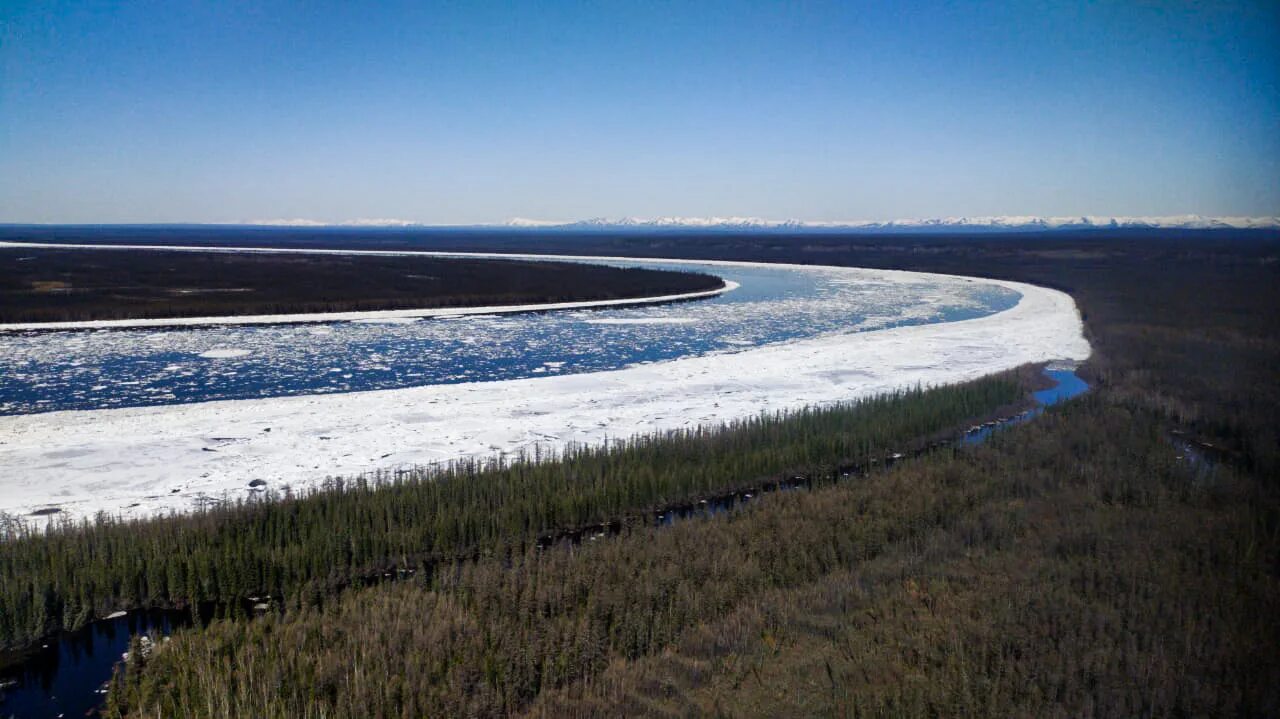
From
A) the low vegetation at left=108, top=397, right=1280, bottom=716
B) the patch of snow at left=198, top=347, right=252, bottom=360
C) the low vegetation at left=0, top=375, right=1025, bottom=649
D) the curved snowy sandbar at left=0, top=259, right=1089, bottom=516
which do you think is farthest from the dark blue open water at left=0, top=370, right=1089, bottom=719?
the patch of snow at left=198, top=347, right=252, bottom=360

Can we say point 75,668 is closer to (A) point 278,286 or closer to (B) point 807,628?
(B) point 807,628

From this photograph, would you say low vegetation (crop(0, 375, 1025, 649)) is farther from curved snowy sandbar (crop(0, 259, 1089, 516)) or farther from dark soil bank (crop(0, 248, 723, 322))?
dark soil bank (crop(0, 248, 723, 322))

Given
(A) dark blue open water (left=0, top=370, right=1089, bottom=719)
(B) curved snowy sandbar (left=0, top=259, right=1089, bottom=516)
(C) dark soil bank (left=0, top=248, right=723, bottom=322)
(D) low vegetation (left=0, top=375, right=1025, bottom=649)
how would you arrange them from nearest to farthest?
1. (A) dark blue open water (left=0, top=370, right=1089, bottom=719)
2. (D) low vegetation (left=0, top=375, right=1025, bottom=649)
3. (B) curved snowy sandbar (left=0, top=259, right=1089, bottom=516)
4. (C) dark soil bank (left=0, top=248, right=723, bottom=322)

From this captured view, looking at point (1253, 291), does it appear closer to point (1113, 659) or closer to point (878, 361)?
point (878, 361)

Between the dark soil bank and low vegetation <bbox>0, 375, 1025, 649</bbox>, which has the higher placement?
the dark soil bank

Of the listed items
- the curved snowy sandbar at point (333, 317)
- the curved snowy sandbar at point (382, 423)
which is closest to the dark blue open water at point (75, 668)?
the curved snowy sandbar at point (382, 423)

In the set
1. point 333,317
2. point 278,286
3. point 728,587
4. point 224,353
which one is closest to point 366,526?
point 728,587
